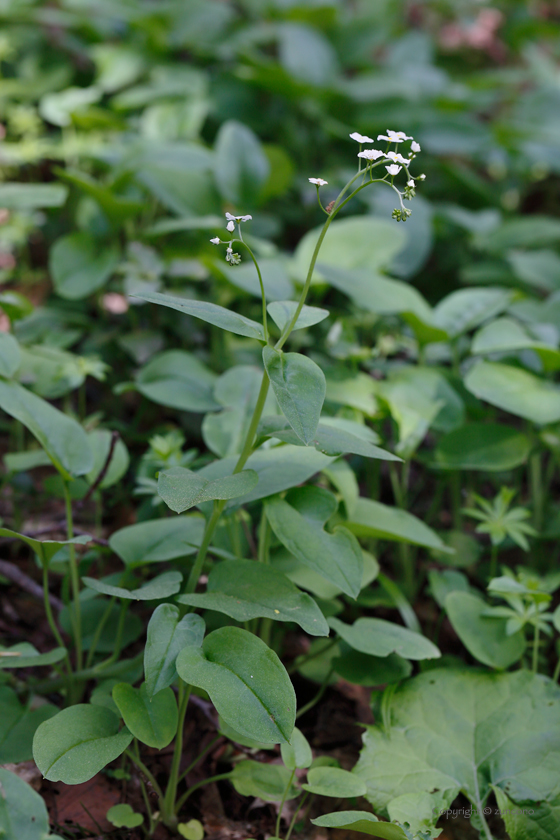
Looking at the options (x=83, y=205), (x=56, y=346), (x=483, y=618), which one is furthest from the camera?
(x=83, y=205)

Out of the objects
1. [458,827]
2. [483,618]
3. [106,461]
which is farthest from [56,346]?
[458,827]

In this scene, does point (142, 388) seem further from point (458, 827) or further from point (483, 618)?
point (458, 827)

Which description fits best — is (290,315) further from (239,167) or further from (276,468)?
(239,167)

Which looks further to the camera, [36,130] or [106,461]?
[36,130]

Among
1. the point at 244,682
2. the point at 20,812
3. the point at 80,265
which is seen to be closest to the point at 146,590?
the point at 244,682

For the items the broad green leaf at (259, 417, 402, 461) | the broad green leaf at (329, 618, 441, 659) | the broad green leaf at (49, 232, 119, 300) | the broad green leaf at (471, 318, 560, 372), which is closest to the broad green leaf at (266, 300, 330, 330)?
the broad green leaf at (259, 417, 402, 461)

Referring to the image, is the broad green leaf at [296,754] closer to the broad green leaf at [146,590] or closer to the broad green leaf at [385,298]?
the broad green leaf at [146,590]
